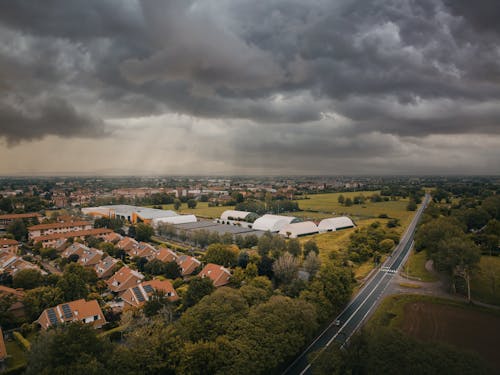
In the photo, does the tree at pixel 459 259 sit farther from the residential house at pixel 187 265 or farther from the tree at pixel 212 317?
the residential house at pixel 187 265

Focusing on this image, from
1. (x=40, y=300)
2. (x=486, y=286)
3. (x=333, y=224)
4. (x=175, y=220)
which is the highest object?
(x=333, y=224)

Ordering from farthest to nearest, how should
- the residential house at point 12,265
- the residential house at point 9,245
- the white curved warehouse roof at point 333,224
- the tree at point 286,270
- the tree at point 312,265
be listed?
the white curved warehouse roof at point 333,224 → the residential house at point 9,245 → the residential house at point 12,265 → the tree at point 312,265 → the tree at point 286,270

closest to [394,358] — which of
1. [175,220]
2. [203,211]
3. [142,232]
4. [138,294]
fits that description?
[138,294]

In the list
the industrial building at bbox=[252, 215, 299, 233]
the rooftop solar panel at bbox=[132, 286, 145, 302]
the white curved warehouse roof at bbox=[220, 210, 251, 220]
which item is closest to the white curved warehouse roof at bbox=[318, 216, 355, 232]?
the industrial building at bbox=[252, 215, 299, 233]

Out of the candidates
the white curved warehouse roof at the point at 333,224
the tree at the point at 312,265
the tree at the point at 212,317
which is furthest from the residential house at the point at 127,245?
the white curved warehouse roof at the point at 333,224

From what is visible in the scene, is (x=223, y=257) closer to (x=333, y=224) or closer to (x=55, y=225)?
(x=333, y=224)

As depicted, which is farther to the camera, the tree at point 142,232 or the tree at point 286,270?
the tree at point 142,232

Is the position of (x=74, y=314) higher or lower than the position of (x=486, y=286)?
higher

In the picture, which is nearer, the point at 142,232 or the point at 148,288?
the point at 148,288

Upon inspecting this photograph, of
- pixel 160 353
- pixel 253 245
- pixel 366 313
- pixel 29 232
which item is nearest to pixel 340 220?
pixel 253 245
